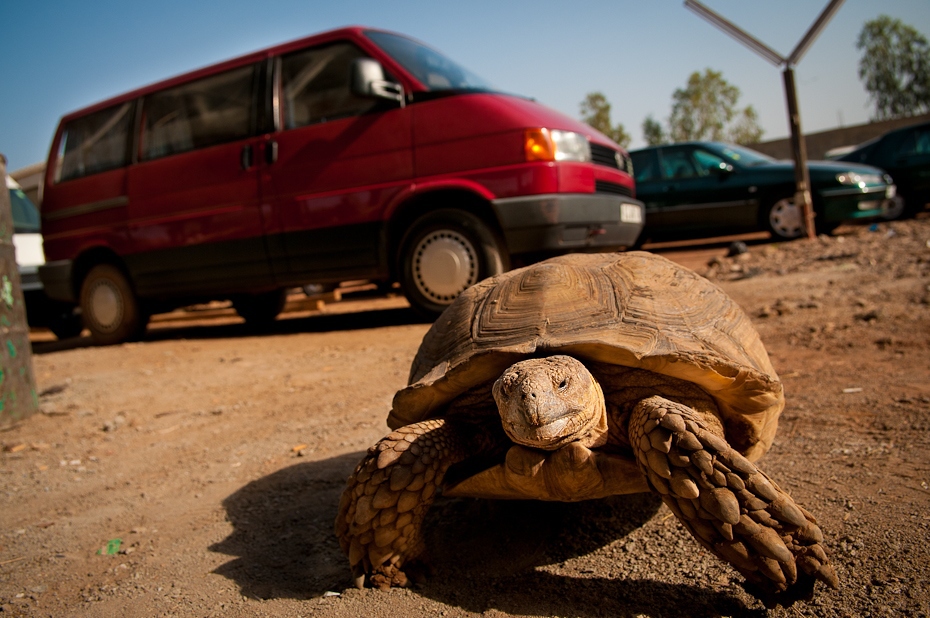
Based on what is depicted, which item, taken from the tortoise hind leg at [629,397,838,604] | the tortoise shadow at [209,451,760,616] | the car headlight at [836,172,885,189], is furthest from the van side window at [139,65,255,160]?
the car headlight at [836,172,885,189]

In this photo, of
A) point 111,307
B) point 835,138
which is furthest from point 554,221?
point 835,138

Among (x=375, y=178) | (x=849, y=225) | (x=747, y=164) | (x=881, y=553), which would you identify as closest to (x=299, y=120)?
(x=375, y=178)

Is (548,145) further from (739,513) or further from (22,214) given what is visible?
(22,214)

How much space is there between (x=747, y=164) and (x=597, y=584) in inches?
357

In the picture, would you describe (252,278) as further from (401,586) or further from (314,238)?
(401,586)

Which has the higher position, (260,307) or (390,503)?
(260,307)

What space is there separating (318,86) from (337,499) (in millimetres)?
4019

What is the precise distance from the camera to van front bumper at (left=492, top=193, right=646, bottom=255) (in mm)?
4770

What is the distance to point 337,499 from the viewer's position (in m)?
2.54

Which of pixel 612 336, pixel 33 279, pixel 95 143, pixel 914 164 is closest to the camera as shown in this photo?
pixel 612 336

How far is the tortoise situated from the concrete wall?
2429 centimetres

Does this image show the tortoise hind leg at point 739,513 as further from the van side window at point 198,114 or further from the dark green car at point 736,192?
the dark green car at point 736,192

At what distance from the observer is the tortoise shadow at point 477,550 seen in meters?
1.70

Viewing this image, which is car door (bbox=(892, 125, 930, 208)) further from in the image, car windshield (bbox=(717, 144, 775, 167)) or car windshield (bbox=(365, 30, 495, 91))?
car windshield (bbox=(365, 30, 495, 91))
